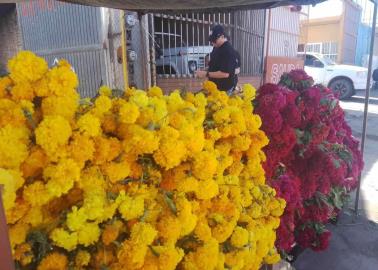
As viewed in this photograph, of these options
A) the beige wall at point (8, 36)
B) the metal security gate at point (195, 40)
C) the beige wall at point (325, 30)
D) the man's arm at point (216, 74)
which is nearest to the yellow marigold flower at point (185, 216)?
the man's arm at point (216, 74)

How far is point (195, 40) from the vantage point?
24.4 feet

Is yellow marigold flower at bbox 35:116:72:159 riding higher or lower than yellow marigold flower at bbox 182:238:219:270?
higher

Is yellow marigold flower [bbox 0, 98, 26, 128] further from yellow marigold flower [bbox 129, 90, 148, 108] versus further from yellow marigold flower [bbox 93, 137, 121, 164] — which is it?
yellow marigold flower [bbox 129, 90, 148, 108]

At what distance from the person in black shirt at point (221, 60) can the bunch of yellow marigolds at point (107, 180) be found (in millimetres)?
2658

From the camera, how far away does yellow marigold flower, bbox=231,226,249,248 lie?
173 cm

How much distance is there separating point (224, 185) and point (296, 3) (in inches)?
71.3

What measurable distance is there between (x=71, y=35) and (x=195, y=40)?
2.61 m

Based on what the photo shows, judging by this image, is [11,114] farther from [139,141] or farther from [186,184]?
[186,184]

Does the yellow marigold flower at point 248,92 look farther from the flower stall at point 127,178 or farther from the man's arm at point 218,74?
the man's arm at point 218,74

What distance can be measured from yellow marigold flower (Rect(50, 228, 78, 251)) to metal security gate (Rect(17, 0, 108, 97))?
4.20 meters

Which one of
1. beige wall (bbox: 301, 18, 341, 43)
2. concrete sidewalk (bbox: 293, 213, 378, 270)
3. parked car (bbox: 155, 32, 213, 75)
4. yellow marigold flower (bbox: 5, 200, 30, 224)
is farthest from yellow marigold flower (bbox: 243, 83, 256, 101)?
beige wall (bbox: 301, 18, 341, 43)

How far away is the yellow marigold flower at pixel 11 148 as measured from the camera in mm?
1246

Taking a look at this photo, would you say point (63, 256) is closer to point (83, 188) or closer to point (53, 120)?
point (83, 188)

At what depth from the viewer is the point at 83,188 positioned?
1377mm
